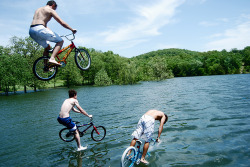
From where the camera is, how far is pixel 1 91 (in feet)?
197

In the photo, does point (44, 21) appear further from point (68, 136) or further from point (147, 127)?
point (68, 136)

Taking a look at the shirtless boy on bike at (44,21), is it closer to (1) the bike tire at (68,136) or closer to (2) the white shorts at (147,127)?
(2) the white shorts at (147,127)

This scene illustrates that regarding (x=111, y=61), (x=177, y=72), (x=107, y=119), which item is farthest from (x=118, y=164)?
(x=177, y=72)

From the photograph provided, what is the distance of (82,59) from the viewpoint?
21.9ft

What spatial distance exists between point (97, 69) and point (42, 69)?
70386mm

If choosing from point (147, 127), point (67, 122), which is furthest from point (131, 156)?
point (67, 122)

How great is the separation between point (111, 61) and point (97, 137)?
231 feet

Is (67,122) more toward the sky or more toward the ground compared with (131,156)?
more toward the sky

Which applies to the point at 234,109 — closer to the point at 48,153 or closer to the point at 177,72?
the point at 48,153

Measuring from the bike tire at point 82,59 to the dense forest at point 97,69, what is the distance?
15919 millimetres

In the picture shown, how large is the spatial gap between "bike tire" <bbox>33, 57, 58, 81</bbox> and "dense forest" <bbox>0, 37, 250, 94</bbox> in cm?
1633

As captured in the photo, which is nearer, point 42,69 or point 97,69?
point 42,69

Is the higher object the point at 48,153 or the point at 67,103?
the point at 67,103

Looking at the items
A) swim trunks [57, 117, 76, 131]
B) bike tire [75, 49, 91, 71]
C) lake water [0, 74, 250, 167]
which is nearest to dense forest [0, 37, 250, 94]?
lake water [0, 74, 250, 167]
